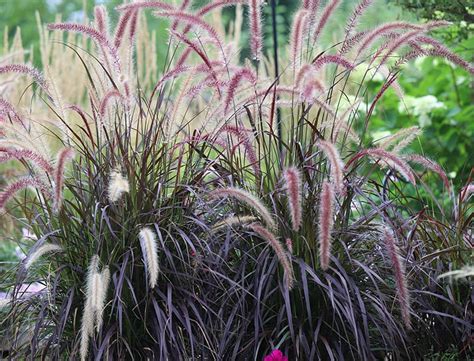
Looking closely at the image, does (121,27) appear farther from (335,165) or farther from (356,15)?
(335,165)

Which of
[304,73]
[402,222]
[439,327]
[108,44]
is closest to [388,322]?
[439,327]

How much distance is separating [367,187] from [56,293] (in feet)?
4.67

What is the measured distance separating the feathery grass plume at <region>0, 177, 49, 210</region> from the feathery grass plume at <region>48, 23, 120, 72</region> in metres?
0.56

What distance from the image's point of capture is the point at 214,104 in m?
3.82

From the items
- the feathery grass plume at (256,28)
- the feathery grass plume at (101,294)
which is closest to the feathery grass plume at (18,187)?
the feathery grass plume at (101,294)

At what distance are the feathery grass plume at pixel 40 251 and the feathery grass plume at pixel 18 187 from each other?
0.20 m

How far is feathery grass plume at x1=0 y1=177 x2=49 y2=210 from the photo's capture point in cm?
303

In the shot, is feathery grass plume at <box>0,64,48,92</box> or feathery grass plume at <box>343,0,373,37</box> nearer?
feathery grass plume at <box>0,64,48,92</box>

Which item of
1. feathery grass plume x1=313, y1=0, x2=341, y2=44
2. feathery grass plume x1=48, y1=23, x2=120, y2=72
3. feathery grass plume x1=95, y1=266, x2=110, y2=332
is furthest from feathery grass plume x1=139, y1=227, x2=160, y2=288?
feathery grass plume x1=313, y1=0, x2=341, y2=44

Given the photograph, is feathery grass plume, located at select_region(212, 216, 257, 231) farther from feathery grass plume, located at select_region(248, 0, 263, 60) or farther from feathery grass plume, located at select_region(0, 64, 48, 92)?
feathery grass plume, located at select_region(0, 64, 48, 92)

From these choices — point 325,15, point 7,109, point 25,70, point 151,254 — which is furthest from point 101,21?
point 151,254

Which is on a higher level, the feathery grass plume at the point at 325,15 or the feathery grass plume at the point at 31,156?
the feathery grass plume at the point at 325,15

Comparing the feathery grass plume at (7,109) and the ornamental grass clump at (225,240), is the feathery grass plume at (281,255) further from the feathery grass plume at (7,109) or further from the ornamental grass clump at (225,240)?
the feathery grass plume at (7,109)

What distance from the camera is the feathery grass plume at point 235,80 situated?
3.27 meters
